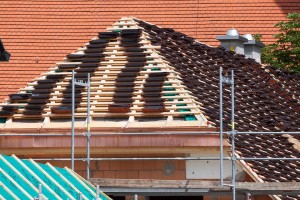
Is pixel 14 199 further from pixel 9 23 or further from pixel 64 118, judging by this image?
pixel 9 23

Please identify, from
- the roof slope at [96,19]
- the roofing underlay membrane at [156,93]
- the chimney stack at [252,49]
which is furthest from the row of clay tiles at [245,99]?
the roof slope at [96,19]

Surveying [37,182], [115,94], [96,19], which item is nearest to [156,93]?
[115,94]

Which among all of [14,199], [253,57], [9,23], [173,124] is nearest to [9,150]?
[173,124]

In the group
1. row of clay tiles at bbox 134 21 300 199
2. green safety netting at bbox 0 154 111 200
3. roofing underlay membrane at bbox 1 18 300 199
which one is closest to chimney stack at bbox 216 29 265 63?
row of clay tiles at bbox 134 21 300 199

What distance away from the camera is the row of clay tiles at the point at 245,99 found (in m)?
33.1

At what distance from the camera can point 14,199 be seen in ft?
78.9

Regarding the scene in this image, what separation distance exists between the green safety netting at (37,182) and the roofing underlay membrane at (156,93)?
4012 millimetres

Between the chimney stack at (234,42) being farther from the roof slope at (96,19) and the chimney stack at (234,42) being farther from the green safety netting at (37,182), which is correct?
the green safety netting at (37,182)

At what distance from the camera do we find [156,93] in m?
33.3

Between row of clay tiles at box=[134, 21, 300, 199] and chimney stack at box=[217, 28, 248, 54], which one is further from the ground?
chimney stack at box=[217, 28, 248, 54]

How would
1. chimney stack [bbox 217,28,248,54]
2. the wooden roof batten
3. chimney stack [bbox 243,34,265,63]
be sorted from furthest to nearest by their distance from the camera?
chimney stack [bbox 243,34,265,63], chimney stack [bbox 217,28,248,54], the wooden roof batten

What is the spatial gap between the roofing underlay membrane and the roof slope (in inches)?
621

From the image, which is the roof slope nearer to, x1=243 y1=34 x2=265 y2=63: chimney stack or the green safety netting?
x1=243 y1=34 x2=265 y2=63: chimney stack

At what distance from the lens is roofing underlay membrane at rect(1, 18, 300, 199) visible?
108 feet
